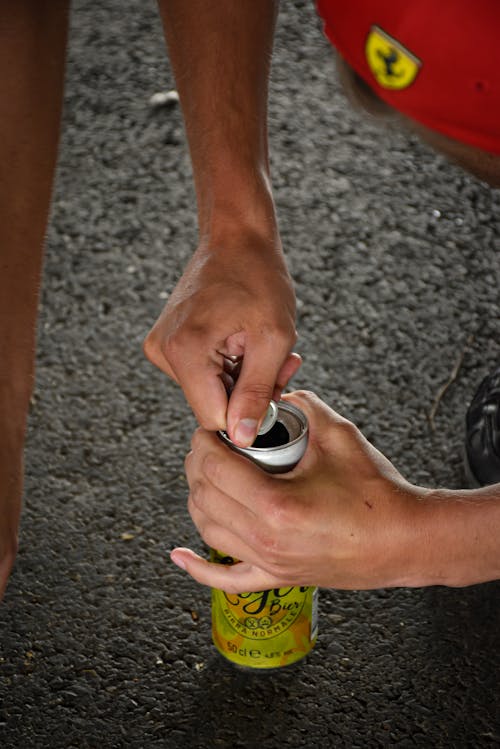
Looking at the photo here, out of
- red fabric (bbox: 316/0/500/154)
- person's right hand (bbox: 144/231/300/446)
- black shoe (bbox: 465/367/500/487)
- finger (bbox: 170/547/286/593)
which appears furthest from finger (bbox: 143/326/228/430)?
black shoe (bbox: 465/367/500/487)

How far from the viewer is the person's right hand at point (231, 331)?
46.5 inches

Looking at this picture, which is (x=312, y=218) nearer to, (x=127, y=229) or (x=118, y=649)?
(x=127, y=229)

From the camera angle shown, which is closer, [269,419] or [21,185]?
[269,419]

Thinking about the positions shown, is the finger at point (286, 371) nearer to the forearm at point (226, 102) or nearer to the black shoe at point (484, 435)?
the forearm at point (226, 102)

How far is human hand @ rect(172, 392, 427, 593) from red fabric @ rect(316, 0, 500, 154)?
345mm

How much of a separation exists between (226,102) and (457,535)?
62 centimetres

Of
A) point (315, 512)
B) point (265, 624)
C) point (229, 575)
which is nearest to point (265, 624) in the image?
point (265, 624)

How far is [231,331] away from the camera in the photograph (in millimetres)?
1229

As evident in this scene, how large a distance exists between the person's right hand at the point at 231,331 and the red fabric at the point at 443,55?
254 millimetres

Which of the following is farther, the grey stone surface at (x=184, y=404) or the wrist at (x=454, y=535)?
the grey stone surface at (x=184, y=404)

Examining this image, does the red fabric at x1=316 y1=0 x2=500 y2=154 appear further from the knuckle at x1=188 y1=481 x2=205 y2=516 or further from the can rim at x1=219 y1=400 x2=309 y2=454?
the knuckle at x1=188 y1=481 x2=205 y2=516

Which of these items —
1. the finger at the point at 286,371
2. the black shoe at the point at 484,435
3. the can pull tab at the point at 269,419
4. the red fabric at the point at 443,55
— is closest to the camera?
the red fabric at the point at 443,55

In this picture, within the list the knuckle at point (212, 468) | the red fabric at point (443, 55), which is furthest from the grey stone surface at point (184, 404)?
the red fabric at point (443, 55)

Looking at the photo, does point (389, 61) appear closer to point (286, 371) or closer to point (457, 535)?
point (286, 371)
